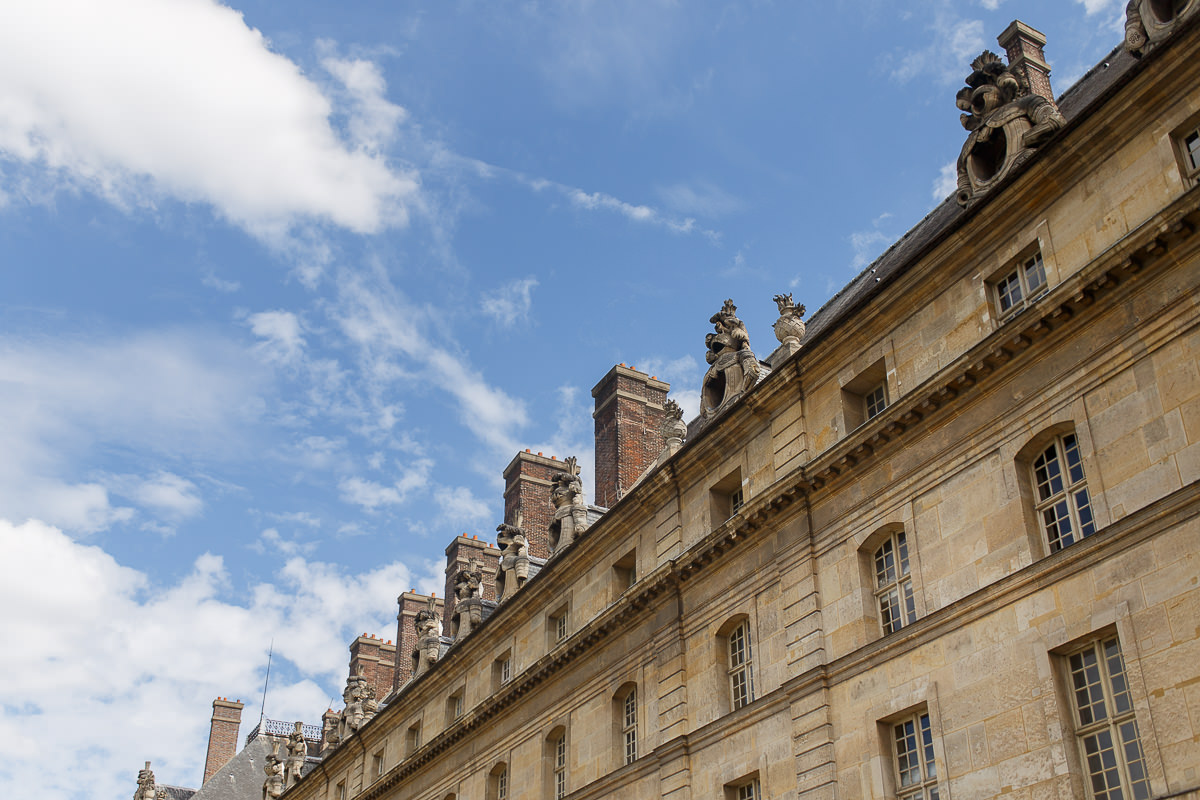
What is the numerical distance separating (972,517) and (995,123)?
6.19 metres

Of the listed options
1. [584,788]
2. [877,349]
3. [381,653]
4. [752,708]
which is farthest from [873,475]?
[381,653]

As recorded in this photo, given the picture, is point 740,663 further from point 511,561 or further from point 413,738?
point 413,738

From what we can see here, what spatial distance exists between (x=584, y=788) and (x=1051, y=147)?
597 inches

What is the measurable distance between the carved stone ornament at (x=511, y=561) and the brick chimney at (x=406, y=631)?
13.0m

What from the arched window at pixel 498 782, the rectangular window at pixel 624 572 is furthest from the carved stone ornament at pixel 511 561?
the rectangular window at pixel 624 572

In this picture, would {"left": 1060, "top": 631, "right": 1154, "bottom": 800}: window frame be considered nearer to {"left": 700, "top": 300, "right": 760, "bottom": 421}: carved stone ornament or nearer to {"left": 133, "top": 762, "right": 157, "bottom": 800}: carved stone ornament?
{"left": 700, "top": 300, "right": 760, "bottom": 421}: carved stone ornament

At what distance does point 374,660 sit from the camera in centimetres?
5275

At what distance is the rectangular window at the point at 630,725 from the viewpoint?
81.3 ft

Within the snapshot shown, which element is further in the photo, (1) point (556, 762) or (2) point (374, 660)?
(2) point (374, 660)

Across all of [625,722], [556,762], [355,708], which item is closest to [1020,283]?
[625,722]

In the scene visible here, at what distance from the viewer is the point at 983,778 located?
1611cm

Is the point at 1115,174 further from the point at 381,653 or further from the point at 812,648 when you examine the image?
the point at 381,653

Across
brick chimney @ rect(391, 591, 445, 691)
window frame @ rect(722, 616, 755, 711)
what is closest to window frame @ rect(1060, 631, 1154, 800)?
window frame @ rect(722, 616, 755, 711)

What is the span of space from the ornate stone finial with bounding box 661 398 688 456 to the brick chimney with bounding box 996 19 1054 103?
9794 mm
